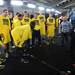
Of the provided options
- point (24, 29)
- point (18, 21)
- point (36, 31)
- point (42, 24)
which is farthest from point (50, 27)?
point (24, 29)

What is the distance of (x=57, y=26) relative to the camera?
50.3 feet

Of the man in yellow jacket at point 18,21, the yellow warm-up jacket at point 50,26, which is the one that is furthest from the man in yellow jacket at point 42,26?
the man in yellow jacket at point 18,21

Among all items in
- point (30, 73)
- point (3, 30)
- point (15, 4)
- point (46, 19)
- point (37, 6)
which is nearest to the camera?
point (30, 73)

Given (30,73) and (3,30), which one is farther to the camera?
(3,30)

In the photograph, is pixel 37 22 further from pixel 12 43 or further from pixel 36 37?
pixel 12 43

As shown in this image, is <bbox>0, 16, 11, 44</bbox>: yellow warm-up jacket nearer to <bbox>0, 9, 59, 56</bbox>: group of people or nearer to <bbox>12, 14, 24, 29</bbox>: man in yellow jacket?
<bbox>0, 9, 59, 56</bbox>: group of people

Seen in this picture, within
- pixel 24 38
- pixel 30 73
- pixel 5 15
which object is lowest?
pixel 30 73

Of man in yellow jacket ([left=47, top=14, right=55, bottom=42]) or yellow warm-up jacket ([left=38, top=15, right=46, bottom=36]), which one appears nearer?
yellow warm-up jacket ([left=38, top=15, right=46, bottom=36])

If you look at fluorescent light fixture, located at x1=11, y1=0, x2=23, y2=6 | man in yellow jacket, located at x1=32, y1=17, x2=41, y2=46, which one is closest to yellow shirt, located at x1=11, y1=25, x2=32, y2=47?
man in yellow jacket, located at x1=32, y1=17, x2=41, y2=46

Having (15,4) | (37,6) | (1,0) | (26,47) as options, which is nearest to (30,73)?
(26,47)

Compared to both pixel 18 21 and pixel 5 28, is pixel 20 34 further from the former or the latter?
pixel 18 21

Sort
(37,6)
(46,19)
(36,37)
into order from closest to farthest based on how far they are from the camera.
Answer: (36,37) < (46,19) < (37,6)

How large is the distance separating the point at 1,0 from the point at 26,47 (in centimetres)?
1731

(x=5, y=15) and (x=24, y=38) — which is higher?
(x=5, y=15)
